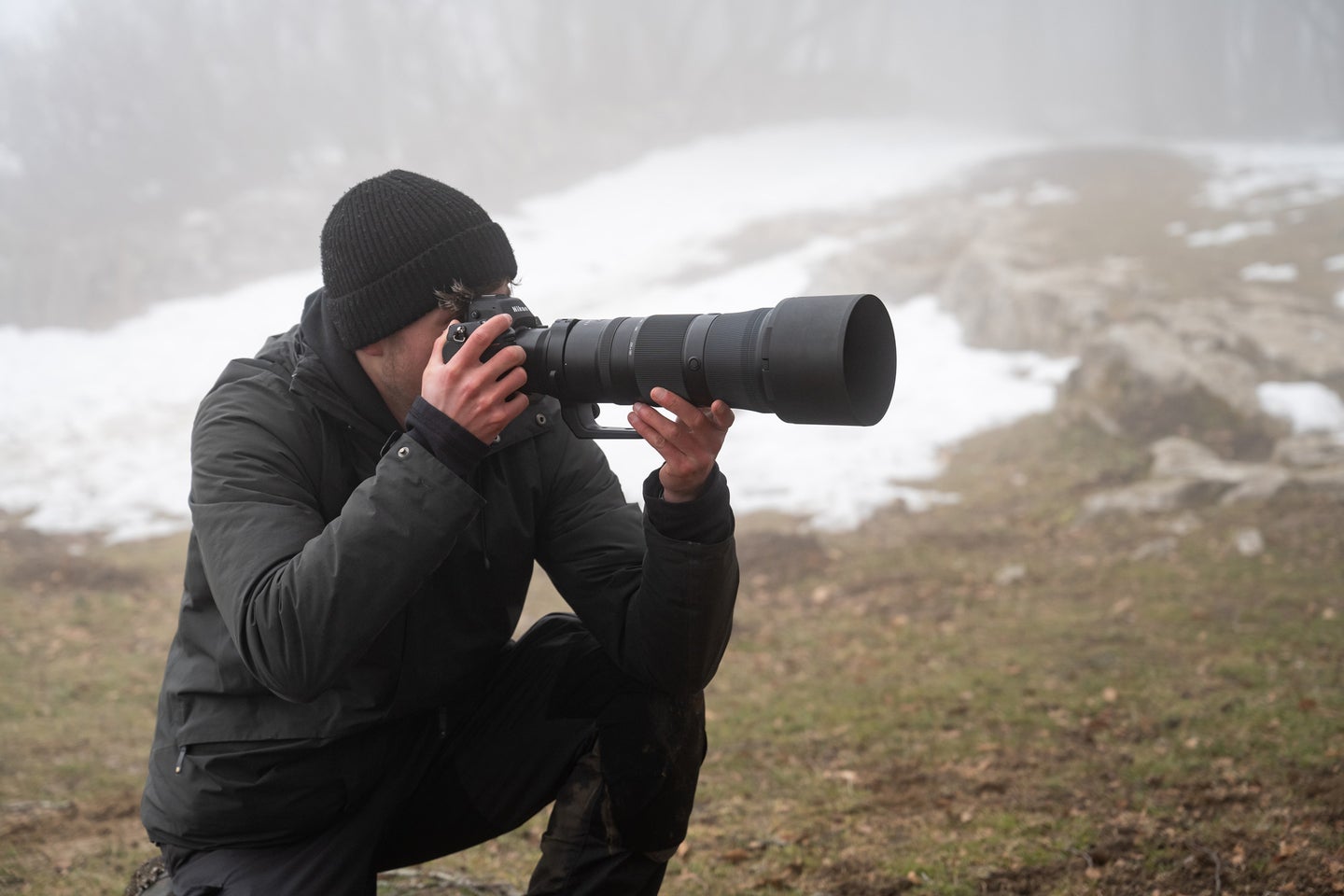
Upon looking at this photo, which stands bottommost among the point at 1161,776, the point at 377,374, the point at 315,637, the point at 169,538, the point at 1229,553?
the point at 169,538

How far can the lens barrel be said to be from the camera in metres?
1.88

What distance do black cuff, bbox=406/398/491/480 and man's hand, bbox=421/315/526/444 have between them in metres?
0.01

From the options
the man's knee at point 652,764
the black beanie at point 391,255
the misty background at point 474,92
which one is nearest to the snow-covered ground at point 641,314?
the black beanie at point 391,255

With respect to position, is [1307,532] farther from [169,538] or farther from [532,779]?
[169,538]

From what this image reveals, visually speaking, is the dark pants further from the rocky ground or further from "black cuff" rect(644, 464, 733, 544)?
the rocky ground

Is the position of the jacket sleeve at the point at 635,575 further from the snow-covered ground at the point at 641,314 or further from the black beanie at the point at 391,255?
the snow-covered ground at the point at 641,314

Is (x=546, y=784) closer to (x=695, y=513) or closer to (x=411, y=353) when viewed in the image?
(x=695, y=513)

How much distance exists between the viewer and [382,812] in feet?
7.63

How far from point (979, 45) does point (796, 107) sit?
46.7 feet

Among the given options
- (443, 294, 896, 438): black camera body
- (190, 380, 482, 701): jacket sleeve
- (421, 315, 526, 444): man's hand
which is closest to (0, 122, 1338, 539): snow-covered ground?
(443, 294, 896, 438): black camera body

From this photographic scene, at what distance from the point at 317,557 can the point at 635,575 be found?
84cm

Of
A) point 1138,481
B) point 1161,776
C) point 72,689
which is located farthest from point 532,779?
point 1138,481

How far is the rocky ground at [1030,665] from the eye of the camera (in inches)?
127

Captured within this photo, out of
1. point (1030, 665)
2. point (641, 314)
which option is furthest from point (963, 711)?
point (641, 314)
